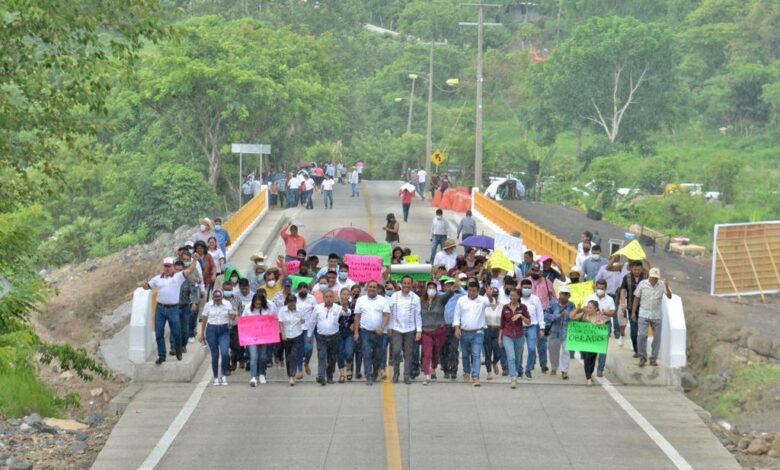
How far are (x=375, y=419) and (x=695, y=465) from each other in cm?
397

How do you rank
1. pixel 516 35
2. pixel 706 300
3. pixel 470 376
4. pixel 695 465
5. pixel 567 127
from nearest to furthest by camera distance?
pixel 695 465 → pixel 470 376 → pixel 706 300 → pixel 567 127 → pixel 516 35

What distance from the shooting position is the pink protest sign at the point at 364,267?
77.9ft

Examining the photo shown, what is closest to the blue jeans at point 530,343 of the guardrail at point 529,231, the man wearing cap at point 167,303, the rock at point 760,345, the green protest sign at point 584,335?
the green protest sign at point 584,335

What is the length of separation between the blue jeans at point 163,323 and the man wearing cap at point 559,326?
16.5 feet

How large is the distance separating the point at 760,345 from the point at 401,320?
9973 millimetres

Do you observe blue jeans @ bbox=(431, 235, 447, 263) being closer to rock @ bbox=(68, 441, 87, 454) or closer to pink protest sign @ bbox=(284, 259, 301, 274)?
pink protest sign @ bbox=(284, 259, 301, 274)

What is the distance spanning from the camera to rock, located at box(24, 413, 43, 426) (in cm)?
1939

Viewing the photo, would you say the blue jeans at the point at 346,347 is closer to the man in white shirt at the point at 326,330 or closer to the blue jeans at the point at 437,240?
the man in white shirt at the point at 326,330

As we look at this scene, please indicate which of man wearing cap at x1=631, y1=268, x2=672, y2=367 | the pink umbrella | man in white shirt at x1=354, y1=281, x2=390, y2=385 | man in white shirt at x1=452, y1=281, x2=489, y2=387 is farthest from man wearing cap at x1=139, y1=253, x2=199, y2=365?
the pink umbrella

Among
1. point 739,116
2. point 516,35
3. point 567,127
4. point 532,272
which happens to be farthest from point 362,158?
point 532,272

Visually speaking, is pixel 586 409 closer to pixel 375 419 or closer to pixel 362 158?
pixel 375 419

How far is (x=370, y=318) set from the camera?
20.5 m

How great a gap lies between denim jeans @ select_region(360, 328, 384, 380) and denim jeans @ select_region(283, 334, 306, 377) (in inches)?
31.4

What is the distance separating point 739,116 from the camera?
333 feet
